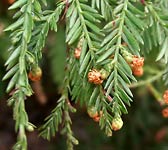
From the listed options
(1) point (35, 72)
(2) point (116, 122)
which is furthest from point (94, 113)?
(1) point (35, 72)

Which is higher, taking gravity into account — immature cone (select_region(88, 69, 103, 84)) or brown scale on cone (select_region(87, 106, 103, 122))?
immature cone (select_region(88, 69, 103, 84))

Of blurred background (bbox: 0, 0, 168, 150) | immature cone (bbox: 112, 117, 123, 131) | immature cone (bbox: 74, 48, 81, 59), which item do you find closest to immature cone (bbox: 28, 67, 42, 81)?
immature cone (bbox: 74, 48, 81, 59)

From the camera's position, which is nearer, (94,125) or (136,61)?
(136,61)

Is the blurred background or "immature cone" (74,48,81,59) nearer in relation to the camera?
"immature cone" (74,48,81,59)

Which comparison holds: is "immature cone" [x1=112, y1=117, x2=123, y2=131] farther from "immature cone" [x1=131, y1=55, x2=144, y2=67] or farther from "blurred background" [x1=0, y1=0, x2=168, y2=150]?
"blurred background" [x1=0, y1=0, x2=168, y2=150]

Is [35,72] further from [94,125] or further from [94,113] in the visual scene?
[94,125]

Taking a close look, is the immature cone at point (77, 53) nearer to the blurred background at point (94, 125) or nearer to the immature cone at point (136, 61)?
the immature cone at point (136, 61)

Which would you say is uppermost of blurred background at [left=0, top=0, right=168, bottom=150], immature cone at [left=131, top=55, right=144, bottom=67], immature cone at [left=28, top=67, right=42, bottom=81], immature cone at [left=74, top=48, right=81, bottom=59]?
immature cone at [left=28, top=67, right=42, bottom=81]

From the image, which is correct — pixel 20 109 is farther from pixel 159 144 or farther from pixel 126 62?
pixel 159 144
